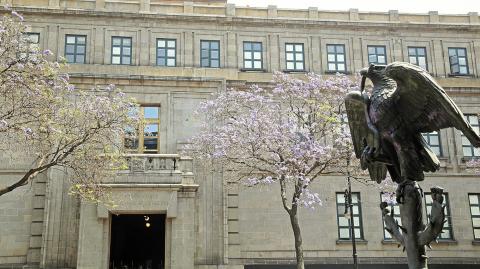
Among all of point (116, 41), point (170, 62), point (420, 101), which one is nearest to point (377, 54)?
point (170, 62)

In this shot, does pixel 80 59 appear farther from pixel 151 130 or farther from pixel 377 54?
pixel 377 54

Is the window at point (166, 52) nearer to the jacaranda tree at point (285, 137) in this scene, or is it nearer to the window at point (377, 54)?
the jacaranda tree at point (285, 137)

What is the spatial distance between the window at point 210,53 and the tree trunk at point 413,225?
22.2 meters

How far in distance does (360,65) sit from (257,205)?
31.0 feet

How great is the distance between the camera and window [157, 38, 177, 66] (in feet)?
92.8

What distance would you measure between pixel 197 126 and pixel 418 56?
12.8 m

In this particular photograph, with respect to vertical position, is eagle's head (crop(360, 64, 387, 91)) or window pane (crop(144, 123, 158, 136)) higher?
window pane (crop(144, 123, 158, 136))

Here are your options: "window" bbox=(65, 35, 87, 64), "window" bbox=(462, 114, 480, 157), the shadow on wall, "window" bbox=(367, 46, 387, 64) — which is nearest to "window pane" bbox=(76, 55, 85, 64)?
"window" bbox=(65, 35, 87, 64)

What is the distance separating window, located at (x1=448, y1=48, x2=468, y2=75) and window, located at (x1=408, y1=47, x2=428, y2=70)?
Answer: 1.45 m

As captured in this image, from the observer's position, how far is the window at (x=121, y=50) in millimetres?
28016

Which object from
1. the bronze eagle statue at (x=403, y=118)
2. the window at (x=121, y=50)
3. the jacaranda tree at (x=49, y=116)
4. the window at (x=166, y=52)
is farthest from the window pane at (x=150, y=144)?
the bronze eagle statue at (x=403, y=118)

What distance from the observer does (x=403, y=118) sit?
762 centimetres

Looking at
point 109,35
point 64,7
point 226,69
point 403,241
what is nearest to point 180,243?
point 226,69

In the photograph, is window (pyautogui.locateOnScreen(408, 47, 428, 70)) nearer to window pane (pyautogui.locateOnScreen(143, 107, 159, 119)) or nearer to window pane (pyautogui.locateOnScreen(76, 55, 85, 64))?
window pane (pyautogui.locateOnScreen(143, 107, 159, 119))
